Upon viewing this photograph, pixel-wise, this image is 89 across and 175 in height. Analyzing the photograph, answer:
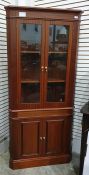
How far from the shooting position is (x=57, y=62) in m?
2.38

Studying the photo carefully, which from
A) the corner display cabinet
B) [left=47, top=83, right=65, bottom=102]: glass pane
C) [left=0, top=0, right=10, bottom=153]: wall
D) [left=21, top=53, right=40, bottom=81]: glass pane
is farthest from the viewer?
[left=0, top=0, right=10, bottom=153]: wall

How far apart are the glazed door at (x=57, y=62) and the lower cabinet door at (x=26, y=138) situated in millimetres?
320

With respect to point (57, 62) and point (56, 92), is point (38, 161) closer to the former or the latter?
point (56, 92)

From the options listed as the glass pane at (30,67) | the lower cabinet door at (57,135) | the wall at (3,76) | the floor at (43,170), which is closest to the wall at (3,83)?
the wall at (3,76)

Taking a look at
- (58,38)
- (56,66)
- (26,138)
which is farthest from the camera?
(26,138)

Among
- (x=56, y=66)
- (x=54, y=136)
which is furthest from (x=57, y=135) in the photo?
(x=56, y=66)

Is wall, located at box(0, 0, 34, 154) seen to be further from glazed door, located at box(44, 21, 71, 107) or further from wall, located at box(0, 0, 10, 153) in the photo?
glazed door, located at box(44, 21, 71, 107)

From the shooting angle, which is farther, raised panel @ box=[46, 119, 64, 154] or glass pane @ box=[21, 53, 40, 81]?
raised panel @ box=[46, 119, 64, 154]

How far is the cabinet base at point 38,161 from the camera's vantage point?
2.61 m

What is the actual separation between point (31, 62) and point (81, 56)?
69 centimetres

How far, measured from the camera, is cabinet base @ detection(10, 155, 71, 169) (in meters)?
2.61

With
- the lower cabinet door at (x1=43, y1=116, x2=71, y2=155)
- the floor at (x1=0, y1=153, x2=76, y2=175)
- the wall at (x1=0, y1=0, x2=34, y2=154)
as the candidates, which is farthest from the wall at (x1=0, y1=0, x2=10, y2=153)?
the lower cabinet door at (x1=43, y1=116, x2=71, y2=155)

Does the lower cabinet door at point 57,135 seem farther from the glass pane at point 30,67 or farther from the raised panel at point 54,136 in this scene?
the glass pane at point 30,67

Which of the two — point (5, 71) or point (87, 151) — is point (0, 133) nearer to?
point (5, 71)
